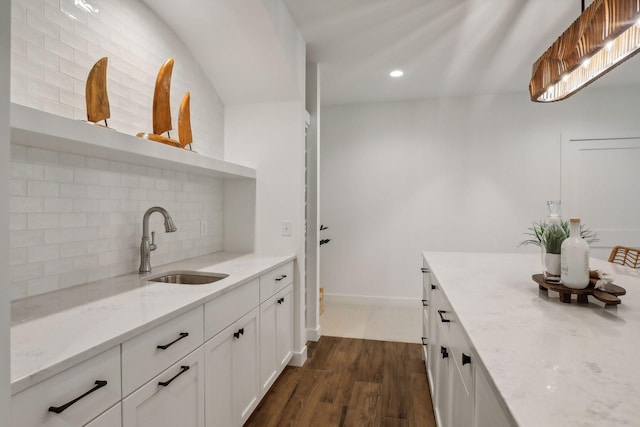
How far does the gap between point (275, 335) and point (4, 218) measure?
5.99 ft

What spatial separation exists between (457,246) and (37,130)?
4.06 meters

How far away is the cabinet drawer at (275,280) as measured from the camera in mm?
2084

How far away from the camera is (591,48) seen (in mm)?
1256

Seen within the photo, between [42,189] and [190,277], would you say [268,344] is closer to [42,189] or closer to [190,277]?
[190,277]

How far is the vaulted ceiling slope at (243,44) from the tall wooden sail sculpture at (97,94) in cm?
82

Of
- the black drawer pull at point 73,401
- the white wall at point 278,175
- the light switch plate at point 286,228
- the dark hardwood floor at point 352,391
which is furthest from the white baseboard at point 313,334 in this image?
the black drawer pull at point 73,401

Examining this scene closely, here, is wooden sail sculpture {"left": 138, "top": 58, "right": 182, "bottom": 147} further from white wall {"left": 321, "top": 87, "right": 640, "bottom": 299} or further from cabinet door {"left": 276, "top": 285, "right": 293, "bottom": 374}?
white wall {"left": 321, "top": 87, "right": 640, "bottom": 299}

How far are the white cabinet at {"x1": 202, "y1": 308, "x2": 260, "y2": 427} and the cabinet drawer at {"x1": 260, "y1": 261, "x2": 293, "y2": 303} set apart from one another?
0.51 feet

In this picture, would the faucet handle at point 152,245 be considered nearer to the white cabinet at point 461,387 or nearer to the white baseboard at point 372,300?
the white cabinet at point 461,387

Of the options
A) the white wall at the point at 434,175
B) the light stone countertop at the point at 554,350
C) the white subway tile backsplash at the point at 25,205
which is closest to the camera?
the light stone countertop at the point at 554,350

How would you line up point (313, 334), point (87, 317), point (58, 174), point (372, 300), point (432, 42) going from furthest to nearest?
point (372, 300)
point (313, 334)
point (432, 42)
point (58, 174)
point (87, 317)

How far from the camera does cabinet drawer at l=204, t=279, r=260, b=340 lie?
149 centimetres

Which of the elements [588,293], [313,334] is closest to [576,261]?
[588,293]

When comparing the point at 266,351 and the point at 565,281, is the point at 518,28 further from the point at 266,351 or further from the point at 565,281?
the point at 266,351
